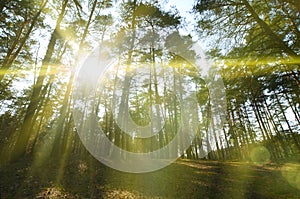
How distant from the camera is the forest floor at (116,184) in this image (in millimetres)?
5133

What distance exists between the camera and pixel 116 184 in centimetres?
638

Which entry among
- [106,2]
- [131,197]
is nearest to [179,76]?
[106,2]

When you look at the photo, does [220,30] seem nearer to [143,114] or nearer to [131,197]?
[131,197]

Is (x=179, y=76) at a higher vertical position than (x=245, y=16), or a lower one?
higher

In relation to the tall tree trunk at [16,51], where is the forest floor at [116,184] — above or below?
below

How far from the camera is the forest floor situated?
5.13 meters

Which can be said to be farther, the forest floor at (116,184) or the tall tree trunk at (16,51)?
the tall tree trunk at (16,51)

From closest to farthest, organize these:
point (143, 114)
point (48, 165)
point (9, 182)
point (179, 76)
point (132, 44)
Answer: point (9, 182) → point (48, 165) → point (132, 44) → point (179, 76) → point (143, 114)

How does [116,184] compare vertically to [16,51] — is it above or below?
below

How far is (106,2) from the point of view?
40.8 ft

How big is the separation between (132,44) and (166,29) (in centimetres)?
301

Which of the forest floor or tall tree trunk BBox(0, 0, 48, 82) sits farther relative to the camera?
tall tree trunk BBox(0, 0, 48, 82)

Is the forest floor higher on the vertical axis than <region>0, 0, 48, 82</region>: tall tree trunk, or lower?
lower

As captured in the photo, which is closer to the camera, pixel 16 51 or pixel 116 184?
pixel 116 184
